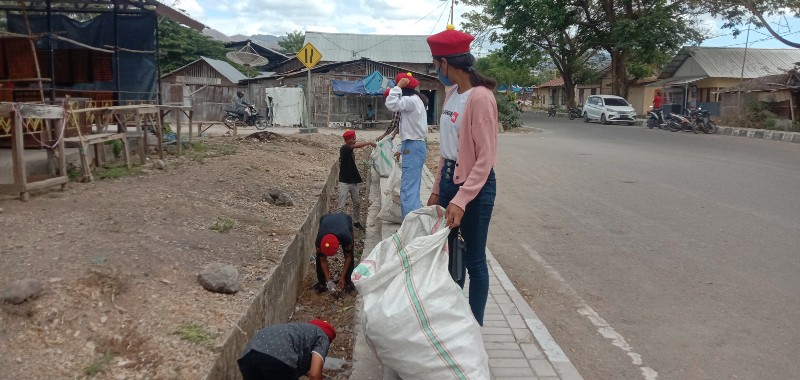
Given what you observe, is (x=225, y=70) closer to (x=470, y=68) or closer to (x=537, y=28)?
(x=537, y=28)

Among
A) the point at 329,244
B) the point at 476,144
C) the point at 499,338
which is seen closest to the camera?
the point at 476,144

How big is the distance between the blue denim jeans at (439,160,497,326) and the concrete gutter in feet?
4.61

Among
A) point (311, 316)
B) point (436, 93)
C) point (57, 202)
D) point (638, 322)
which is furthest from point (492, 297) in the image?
point (436, 93)

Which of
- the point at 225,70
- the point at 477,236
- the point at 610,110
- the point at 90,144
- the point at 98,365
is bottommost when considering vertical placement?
the point at 98,365

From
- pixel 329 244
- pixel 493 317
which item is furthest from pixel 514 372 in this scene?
pixel 329 244

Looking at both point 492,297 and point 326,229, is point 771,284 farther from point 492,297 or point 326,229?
point 326,229

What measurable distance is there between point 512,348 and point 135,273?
97.5 inches

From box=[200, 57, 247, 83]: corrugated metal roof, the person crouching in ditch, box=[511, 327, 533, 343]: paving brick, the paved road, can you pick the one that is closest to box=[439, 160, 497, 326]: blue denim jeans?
box=[511, 327, 533, 343]: paving brick

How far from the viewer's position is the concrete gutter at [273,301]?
145 inches

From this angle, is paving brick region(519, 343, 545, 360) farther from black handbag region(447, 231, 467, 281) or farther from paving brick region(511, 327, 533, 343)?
black handbag region(447, 231, 467, 281)

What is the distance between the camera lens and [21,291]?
350 centimetres

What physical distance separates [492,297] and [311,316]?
172 cm

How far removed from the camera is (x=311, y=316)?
221 inches

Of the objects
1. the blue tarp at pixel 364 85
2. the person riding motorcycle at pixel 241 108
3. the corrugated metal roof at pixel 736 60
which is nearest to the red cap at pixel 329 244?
the blue tarp at pixel 364 85
